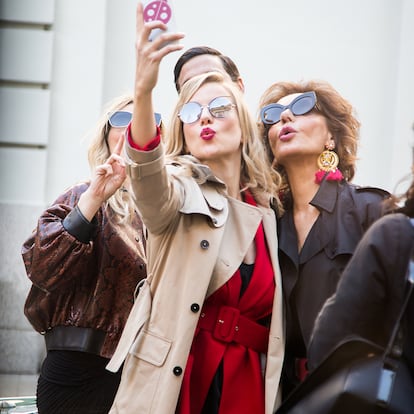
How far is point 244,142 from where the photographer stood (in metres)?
3.18

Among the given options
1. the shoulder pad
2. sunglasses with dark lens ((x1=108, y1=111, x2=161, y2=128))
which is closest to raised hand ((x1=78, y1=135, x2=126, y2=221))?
sunglasses with dark lens ((x1=108, y1=111, x2=161, y2=128))

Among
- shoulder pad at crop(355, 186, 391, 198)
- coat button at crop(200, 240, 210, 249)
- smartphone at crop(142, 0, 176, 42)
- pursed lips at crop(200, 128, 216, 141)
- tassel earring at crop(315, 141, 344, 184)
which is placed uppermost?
smartphone at crop(142, 0, 176, 42)

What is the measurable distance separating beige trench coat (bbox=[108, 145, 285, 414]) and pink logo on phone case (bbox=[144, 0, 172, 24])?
19.8 inches

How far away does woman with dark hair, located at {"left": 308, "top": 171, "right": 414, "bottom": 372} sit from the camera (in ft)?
6.76

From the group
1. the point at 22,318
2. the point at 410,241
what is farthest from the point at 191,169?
the point at 22,318

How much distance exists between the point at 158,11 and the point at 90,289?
4.60ft

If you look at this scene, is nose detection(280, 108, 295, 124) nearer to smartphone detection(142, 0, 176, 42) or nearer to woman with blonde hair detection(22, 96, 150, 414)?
woman with blonde hair detection(22, 96, 150, 414)

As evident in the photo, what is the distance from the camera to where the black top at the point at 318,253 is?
285 centimetres

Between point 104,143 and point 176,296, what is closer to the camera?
point 176,296

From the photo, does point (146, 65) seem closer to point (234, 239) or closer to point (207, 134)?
point (207, 134)

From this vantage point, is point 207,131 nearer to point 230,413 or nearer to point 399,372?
point 230,413

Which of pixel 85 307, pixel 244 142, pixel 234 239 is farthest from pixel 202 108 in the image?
pixel 85 307

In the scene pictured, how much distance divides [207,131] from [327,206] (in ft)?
1.56

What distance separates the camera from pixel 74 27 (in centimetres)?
694
